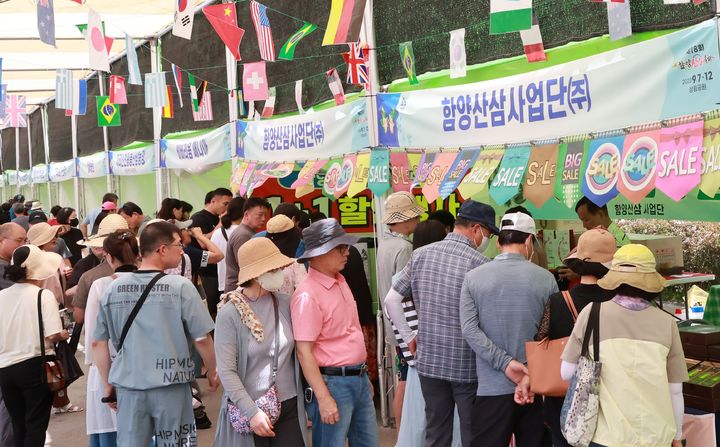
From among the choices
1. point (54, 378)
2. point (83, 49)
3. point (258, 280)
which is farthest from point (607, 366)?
point (83, 49)

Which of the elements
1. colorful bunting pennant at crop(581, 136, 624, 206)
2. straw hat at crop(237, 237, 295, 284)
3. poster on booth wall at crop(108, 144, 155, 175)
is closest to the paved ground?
colorful bunting pennant at crop(581, 136, 624, 206)

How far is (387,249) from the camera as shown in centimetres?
593

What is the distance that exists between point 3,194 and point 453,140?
85.7 feet

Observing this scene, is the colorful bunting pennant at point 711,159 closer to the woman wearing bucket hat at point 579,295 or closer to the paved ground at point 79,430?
the woman wearing bucket hat at point 579,295

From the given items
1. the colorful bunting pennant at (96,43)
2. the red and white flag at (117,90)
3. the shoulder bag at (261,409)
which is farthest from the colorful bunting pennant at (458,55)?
the red and white flag at (117,90)

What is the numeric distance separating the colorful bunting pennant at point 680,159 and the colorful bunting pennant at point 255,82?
531cm

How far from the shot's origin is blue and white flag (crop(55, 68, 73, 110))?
13.2m

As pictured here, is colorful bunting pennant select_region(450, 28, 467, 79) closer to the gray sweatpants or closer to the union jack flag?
the union jack flag

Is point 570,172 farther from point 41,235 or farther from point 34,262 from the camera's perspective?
point 41,235

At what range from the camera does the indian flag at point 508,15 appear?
15.4ft

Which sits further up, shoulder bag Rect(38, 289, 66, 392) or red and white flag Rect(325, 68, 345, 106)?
red and white flag Rect(325, 68, 345, 106)

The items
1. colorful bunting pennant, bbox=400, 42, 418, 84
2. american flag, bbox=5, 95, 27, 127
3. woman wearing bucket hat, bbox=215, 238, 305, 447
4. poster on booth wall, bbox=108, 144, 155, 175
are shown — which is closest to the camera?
woman wearing bucket hat, bbox=215, 238, 305, 447

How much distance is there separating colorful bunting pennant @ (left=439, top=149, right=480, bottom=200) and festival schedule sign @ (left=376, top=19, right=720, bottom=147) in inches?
3.2

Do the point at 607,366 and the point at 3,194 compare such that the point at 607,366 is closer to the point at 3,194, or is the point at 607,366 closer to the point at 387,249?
the point at 387,249
